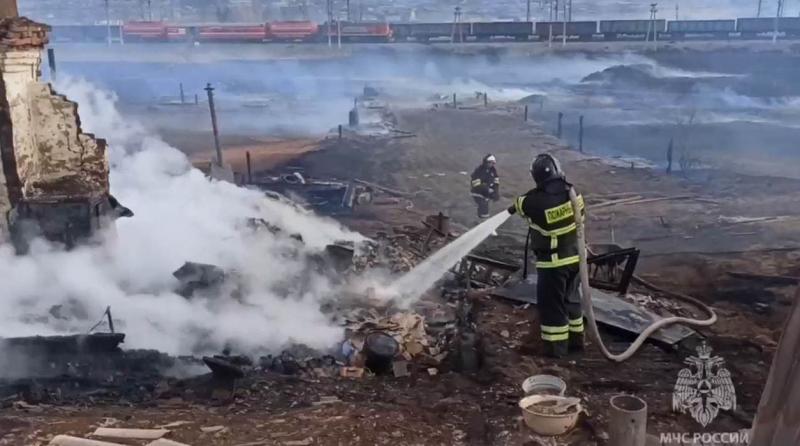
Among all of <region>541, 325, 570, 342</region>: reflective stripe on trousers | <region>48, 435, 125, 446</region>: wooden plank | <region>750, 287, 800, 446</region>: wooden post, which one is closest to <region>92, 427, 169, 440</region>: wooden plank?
<region>48, 435, 125, 446</region>: wooden plank

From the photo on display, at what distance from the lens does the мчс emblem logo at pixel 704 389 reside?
5223mm

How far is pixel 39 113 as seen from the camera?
816 cm

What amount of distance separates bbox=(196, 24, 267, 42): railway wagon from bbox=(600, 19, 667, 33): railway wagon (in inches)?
631

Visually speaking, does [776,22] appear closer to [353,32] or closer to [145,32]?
[353,32]

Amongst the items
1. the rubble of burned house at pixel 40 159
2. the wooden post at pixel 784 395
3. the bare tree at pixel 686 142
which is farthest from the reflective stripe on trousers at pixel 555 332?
the bare tree at pixel 686 142

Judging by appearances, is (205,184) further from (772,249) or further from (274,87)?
(274,87)

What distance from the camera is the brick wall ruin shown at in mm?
7578

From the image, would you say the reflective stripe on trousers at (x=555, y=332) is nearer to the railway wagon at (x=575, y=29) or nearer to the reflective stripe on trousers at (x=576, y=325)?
the reflective stripe on trousers at (x=576, y=325)

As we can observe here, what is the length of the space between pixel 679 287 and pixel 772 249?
2.74 m

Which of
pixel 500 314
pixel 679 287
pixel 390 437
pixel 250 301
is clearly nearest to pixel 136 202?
pixel 250 301

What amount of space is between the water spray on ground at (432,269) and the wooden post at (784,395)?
22.2 ft

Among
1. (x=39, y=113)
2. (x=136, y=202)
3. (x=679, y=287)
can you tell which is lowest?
(x=679, y=287)

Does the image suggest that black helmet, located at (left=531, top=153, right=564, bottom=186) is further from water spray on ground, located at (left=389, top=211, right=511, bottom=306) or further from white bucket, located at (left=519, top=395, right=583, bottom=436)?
white bucket, located at (left=519, top=395, right=583, bottom=436)

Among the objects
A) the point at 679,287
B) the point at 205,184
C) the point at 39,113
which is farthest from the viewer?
the point at 205,184
